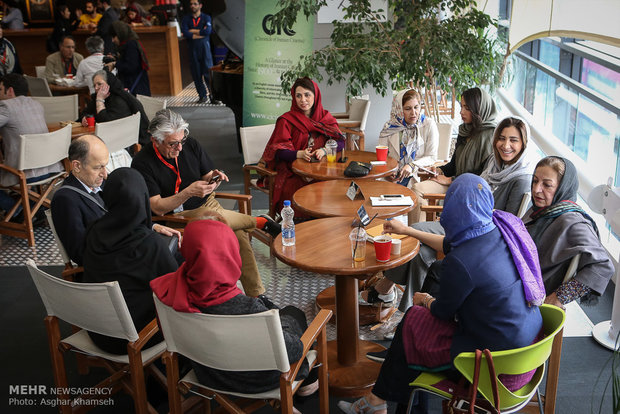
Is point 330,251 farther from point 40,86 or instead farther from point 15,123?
point 40,86

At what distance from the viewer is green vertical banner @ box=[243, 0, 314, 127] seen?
21.6 feet

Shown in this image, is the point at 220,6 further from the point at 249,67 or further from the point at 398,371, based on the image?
the point at 398,371

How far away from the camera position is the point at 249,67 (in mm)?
6926

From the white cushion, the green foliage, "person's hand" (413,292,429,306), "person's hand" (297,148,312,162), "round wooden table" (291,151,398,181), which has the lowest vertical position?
the white cushion

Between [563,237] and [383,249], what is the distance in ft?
3.05

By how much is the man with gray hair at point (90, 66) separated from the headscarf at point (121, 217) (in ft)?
17.5

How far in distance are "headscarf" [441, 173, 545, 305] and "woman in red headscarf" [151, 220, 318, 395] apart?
0.80 meters

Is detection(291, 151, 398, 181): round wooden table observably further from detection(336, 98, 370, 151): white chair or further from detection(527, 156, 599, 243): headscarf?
detection(527, 156, 599, 243): headscarf

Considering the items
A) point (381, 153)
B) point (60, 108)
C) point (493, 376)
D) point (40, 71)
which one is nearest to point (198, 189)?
point (381, 153)

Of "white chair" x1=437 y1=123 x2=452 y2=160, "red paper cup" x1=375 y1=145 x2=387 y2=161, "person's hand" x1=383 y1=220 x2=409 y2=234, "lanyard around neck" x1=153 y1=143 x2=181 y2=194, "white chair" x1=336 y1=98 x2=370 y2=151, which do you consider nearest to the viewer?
"person's hand" x1=383 y1=220 x2=409 y2=234

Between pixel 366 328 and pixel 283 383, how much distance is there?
159cm

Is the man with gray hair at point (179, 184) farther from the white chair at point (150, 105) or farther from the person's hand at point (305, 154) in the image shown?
the white chair at point (150, 105)

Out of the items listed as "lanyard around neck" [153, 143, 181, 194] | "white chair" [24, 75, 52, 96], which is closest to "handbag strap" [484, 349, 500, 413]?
"lanyard around neck" [153, 143, 181, 194]

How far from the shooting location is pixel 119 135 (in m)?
5.61
